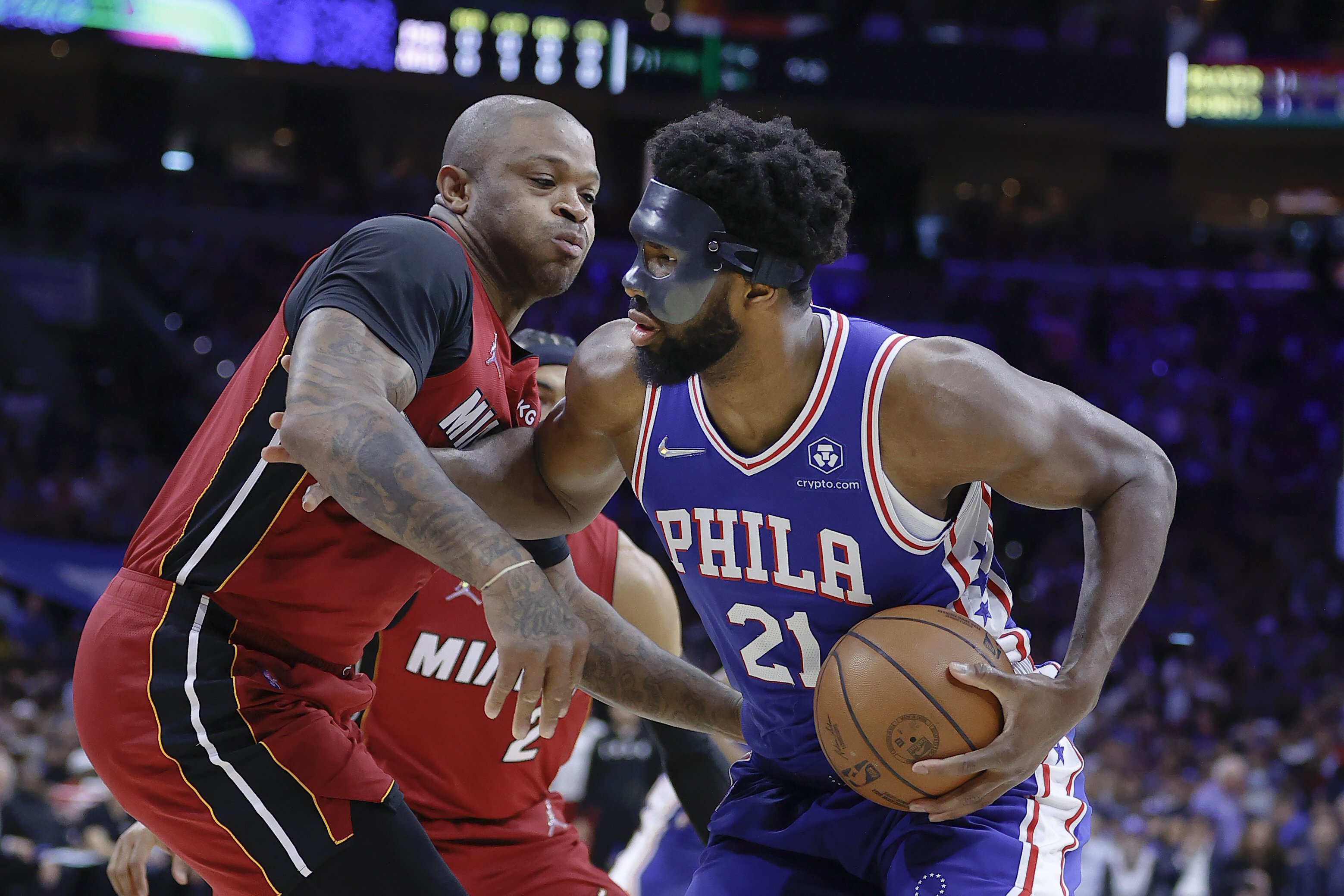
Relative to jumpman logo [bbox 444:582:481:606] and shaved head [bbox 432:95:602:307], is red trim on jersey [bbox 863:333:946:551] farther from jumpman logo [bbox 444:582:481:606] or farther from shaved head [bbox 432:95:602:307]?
jumpman logo [bbox 444:582:481:606]

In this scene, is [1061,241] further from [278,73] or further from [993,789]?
[993,789]

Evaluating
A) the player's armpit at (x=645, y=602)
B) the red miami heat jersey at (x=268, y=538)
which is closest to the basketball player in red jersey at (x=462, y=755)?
the player's armpit at (x=645, y=602)

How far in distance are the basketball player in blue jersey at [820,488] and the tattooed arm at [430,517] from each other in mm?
695

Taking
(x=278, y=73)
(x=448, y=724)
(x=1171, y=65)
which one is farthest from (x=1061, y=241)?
(x=448, y=724)

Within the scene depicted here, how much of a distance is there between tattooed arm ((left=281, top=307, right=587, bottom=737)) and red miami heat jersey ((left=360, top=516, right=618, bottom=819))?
1434 millimetres

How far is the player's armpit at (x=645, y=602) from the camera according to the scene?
4258 millimetres

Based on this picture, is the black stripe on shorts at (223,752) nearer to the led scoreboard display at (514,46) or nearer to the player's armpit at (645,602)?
the player's armpit at (645,602)

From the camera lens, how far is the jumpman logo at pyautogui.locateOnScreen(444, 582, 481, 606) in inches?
147

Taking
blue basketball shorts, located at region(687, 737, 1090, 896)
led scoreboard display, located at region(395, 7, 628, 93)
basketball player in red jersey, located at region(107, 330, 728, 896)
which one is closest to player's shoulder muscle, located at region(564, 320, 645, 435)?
basketball player in red jersey, located at region(107, 330, 728, 896)

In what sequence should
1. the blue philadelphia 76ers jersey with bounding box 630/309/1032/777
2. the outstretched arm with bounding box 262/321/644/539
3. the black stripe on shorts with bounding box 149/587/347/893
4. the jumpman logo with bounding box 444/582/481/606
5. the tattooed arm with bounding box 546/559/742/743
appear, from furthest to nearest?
the jumpman logo with bounding box 444/582/481/606 → the tattooed arm with bounding box 546/559/742/743 → the outstretched arm with bounding box 262/321/644/539 → the blue philadelphia 76ers jersey with bounding box 630/309/1032/777 → the black stripe on shorts with bounding box 149/587/347/893

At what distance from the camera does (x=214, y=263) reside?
62.0ft

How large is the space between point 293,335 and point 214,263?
687 inches

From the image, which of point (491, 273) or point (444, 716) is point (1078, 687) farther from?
point (444, 716)

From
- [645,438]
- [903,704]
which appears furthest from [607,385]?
[903,704]
